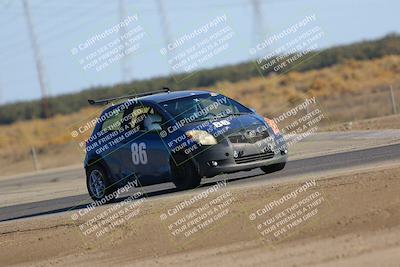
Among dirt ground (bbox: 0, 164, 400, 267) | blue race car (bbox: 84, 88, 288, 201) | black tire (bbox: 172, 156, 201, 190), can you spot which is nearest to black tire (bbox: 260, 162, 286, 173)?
blue race car (bbox: 84, 88, 288, 201)

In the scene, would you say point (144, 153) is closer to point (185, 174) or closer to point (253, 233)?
point (185, 174)

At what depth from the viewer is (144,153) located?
16.7m

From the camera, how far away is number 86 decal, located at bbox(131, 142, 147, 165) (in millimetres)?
16672

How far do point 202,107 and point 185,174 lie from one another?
1.32m

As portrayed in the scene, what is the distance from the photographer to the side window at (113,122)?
1733cm

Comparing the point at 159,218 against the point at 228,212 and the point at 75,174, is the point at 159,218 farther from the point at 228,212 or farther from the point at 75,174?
the point at 75,174

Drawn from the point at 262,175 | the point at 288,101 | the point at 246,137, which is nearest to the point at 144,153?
the point at 246,137

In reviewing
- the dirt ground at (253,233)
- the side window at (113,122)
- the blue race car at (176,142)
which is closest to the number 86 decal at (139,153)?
the blue race car at (176,142)

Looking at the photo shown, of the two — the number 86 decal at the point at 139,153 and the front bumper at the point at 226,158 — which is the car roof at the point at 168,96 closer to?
the number 86 decal at the point at 139,153

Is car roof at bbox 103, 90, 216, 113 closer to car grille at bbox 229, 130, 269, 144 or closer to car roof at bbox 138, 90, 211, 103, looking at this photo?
car roof at bbox 138, 90, 211, 103

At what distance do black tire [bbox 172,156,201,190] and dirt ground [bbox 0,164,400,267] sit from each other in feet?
3.39

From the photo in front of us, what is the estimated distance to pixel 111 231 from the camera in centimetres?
1315

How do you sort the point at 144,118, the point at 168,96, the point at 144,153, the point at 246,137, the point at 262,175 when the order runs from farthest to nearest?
the point at 262,175 → the point at 168,96 → the point at 144,118 → the point at 144,153 → the point at 246,137

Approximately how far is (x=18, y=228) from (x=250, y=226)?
4.78 meters
